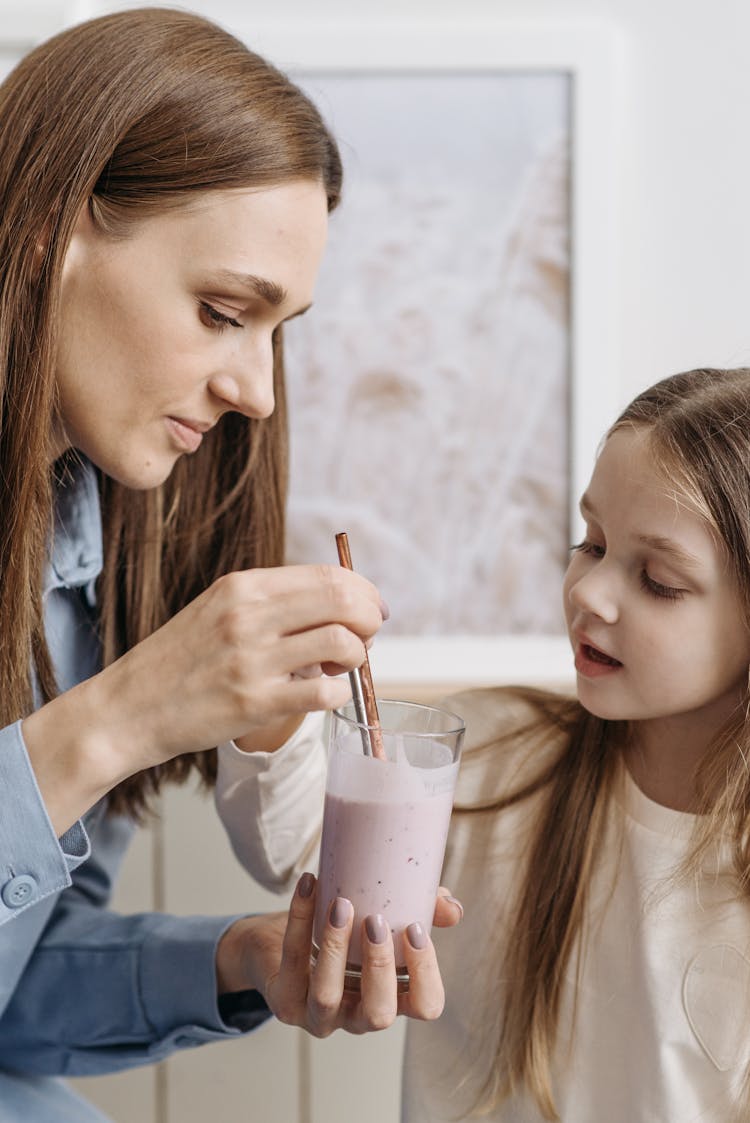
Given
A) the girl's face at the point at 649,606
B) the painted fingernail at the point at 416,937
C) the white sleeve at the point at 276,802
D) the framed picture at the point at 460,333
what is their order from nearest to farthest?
the painted fingernail at the point at 416,937, the girl's face at the point at 649,606, the white sleeve at the point at 276,802, the framed picture at the point at 460,333

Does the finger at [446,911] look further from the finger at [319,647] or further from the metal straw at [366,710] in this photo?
the finger at [319,647]

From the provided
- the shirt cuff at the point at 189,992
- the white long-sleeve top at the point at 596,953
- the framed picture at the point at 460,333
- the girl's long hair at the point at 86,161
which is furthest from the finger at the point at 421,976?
the framed picture at the point at 460,333

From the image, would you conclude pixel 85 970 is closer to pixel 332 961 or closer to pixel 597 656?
pixel 332 961

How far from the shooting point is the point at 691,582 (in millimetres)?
1087

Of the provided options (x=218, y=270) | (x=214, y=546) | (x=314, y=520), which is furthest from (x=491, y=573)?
(x=218, y=270)

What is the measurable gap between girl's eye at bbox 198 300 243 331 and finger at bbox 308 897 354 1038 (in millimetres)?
518

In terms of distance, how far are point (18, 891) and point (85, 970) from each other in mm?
434

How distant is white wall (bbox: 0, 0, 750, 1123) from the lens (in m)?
1.60

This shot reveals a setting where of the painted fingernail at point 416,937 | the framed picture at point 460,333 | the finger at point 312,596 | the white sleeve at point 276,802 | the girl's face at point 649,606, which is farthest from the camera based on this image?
the framed picture at point 460,333

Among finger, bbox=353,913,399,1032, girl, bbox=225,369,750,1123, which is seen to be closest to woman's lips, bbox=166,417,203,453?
girl, bbox=225,369,750,1123

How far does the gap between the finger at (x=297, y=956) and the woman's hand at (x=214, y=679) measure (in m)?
0.19

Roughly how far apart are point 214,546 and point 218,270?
0.40 metres

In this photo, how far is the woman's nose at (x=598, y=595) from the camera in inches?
42.8

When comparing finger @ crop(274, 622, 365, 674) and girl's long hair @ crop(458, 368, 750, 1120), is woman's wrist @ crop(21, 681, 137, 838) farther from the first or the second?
girl's long hair @ crop(458, 368, 750, 1120)
